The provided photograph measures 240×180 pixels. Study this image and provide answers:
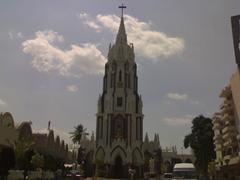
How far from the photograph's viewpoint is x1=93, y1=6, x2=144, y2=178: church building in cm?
9562

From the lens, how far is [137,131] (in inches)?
3920

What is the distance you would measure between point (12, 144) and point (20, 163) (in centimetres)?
366

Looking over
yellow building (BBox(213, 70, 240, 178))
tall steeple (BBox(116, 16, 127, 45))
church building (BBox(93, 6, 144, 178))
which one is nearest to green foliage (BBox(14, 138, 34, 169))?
yellow building (BBox(213, 70, 240, 178))

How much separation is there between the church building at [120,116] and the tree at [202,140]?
30893 millimetres

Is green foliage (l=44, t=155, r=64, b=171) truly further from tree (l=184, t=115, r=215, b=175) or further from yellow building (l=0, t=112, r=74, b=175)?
tree (l=184, t=115, r=215, b=175)

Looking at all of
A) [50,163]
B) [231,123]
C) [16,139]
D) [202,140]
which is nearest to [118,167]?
[50,163]

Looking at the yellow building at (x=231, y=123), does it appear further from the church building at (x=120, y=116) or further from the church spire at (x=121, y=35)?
the church spire at (x=121, y=35)

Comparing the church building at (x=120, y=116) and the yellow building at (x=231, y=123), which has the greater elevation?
the church building at (x=120, y=116)

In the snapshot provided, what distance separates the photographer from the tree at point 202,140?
63500mm

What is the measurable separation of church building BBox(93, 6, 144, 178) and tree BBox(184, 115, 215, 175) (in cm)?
3089

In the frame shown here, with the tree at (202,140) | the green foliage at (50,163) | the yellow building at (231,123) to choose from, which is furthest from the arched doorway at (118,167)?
the yellow building at (231,123)

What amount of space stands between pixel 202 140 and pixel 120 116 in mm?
38781

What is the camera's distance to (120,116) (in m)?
99.9

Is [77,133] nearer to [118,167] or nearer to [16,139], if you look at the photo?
[118,167]
